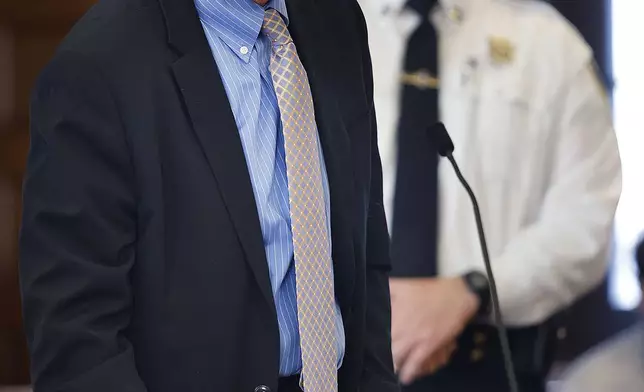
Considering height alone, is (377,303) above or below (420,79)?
below

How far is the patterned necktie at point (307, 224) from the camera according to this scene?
1219mm

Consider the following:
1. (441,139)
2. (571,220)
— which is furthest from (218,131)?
(571,220)

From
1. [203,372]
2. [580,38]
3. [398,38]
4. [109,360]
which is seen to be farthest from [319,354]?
[580,38]

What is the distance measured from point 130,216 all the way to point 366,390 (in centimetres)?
47

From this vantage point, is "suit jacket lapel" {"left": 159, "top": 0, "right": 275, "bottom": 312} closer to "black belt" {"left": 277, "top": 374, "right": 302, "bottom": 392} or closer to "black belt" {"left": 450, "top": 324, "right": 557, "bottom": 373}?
"black belt" {"left": 277, "top": 374, "right": 302, "bottom": 392}

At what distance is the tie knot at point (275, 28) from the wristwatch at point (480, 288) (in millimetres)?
814

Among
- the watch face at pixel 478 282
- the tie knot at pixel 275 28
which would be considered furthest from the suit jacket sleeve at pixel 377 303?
the watch face at pixel 478 282

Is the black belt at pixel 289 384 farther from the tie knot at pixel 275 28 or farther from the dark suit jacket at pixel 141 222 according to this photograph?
the tie knot at pixel 275 28

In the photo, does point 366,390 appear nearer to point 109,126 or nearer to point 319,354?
point 319,354

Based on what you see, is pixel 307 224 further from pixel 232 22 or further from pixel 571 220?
pixel 571 220

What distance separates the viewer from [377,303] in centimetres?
143

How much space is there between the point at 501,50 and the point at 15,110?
40.8 inches

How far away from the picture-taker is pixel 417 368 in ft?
6.40

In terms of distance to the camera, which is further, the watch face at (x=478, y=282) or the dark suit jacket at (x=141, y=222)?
the watch face at (x=478, y=282)
